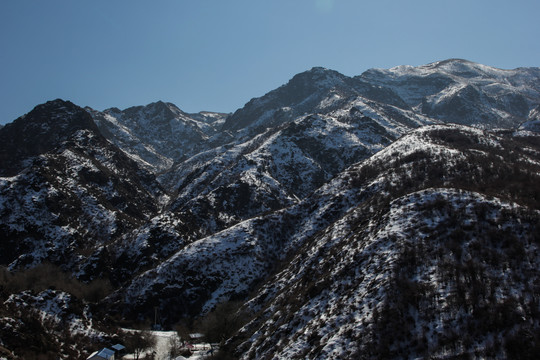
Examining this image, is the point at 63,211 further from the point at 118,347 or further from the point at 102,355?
the point at 102,355

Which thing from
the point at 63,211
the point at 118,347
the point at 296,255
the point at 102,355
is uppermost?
the point at 63,211

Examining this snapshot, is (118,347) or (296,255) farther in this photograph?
(296,255)

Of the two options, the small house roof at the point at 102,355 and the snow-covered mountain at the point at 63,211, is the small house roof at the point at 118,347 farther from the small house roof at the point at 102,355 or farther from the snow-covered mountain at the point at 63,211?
the snow-covered mountain at the point at 63,211

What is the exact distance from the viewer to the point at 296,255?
317 feet

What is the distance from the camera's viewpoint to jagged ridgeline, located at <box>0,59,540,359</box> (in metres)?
42.3

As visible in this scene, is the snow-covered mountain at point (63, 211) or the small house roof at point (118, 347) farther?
the snow-covered mountain at point (63, 211)

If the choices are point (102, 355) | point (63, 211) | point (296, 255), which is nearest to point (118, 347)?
point (102, 355)

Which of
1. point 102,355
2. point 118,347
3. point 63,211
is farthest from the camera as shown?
point 63,211

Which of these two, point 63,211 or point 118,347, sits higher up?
point 63,211

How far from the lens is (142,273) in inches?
4134

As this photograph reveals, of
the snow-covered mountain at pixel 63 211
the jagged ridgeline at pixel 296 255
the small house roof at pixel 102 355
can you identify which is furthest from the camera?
the snow-covered mountain at pixel 63 211

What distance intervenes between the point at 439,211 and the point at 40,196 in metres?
143

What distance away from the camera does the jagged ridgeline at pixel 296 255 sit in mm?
42312

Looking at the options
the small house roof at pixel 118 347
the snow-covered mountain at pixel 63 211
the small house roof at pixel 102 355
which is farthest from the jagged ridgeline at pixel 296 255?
the small house roof at pixel 118 347
